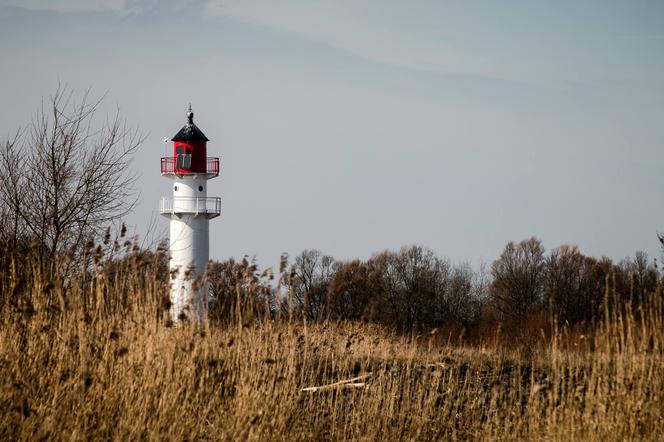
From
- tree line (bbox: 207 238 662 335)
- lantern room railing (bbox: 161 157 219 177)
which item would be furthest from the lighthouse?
tree line (bbox: 207 238 662 335)

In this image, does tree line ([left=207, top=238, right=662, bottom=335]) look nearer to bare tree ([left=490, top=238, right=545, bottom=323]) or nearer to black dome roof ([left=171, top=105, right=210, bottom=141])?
bare tree ([left=490, top=238, right=545, bottom=323])

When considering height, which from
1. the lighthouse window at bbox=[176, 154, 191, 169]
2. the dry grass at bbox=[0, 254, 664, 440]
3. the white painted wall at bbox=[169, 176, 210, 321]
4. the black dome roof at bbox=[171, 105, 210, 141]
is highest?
the black dome roof at bbox=[171, 105, 210, 141]

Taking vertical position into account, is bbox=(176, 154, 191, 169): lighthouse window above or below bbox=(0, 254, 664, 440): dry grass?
above

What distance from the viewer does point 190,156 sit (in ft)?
94.5

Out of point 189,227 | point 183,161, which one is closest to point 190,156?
point 183,161

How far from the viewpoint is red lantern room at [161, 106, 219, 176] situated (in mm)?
28656

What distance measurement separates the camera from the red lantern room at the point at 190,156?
28.7 m

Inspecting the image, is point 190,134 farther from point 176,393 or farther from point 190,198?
point 176,393

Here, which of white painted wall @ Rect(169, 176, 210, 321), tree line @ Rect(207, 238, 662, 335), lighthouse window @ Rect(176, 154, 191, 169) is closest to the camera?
white painted wall @ Rect(169, 176, 210, 321)

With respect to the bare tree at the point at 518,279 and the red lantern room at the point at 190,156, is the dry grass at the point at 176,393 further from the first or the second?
the bare tree at the point at 518,279

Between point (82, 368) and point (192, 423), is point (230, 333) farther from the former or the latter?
point (82, 368)

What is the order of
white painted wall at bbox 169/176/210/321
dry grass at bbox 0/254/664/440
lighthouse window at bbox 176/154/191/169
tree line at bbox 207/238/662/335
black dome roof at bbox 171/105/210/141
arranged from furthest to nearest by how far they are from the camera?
tree line at bbox 207/238/662/335
black dome roof at bbox 171/105/210/141
lighthouse window at bbox 176/154/191/169
white painted wall at bbox 169/176/210/321
dry grass at bbox 0/254/664/440

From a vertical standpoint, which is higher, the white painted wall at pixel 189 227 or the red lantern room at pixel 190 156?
the red lantern room at pixel 190 156

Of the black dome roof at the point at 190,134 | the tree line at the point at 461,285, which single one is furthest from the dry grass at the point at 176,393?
the tree line at the point at 461,285
